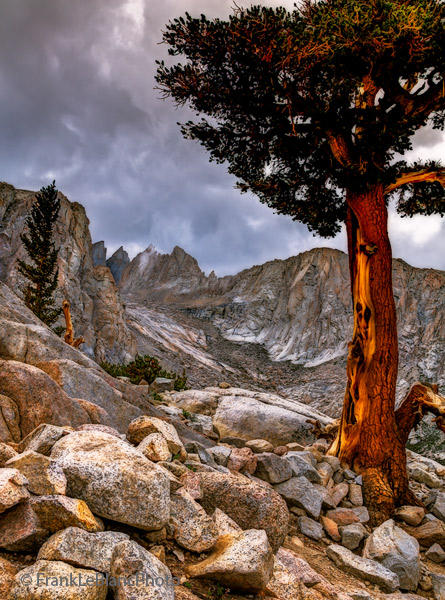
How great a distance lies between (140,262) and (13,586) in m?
127

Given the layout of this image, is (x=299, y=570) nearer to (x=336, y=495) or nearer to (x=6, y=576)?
(x=6, y=576)

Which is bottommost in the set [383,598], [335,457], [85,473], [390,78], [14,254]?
[383,598]

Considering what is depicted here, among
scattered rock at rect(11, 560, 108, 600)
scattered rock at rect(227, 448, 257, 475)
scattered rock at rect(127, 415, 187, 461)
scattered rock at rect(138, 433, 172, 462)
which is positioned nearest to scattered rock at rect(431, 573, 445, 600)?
scattered rock at rect(227, 448, 257, 475)

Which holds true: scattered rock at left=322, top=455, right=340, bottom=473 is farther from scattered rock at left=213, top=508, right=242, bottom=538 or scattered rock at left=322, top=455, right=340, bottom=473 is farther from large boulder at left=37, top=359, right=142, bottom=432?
scattered rock at left=213, top=508, right=242, bottom=538

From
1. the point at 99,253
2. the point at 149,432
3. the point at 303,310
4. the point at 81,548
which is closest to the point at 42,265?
the point at 149,432

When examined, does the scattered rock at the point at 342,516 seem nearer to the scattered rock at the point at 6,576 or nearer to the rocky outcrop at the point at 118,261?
the scattered rock at the point at 6,576

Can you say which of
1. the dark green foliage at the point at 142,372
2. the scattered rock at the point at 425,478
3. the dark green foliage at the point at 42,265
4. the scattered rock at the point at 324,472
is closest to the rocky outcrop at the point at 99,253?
the dark green foliage at the point at 42,265

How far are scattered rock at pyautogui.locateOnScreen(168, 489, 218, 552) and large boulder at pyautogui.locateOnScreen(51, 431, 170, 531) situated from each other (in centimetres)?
37

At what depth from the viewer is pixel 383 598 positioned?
169 inches

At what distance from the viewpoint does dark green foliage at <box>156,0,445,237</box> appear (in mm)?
7133

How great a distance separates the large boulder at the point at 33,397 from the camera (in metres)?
4.77

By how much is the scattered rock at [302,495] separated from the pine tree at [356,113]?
5.36 ft

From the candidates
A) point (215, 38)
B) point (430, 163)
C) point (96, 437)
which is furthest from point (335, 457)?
point (215, 38)

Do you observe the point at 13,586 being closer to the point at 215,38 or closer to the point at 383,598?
the point at 383,598
